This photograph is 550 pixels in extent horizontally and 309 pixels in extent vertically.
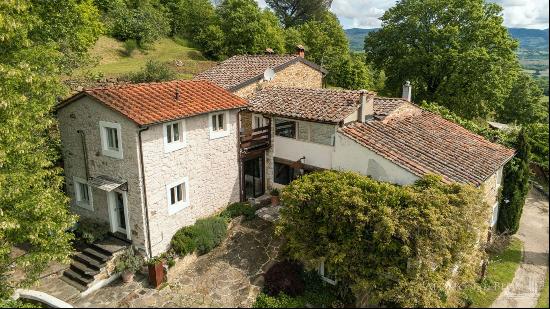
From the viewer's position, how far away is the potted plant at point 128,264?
14.6m

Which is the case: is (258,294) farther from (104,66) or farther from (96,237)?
(104,66)

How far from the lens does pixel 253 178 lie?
21.3 m

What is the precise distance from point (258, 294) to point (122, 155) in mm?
7339

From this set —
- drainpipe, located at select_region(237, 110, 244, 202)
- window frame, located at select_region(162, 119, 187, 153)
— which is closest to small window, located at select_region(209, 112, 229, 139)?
drainpipe, located at select_region(237, 110, 244, 202)

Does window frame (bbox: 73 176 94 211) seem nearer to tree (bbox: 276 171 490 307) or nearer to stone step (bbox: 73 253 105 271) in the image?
stone step (bbox: 73 253 105 271)

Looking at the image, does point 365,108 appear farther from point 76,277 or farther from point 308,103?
point 76,277

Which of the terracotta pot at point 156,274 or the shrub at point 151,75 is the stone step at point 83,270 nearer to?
the terracotta pot at point 156,274

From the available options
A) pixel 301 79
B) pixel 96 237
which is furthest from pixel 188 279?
pixel 301 79

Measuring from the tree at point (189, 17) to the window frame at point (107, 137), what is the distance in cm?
4620

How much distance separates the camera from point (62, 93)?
16094 millimetres

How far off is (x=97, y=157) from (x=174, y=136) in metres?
3.33

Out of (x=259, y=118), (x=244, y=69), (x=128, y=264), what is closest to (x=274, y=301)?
(x=128, y=264)

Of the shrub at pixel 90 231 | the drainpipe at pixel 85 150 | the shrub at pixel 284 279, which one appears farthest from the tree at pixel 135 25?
the shrub at pixel 284 279

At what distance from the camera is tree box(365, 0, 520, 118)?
3092cm
